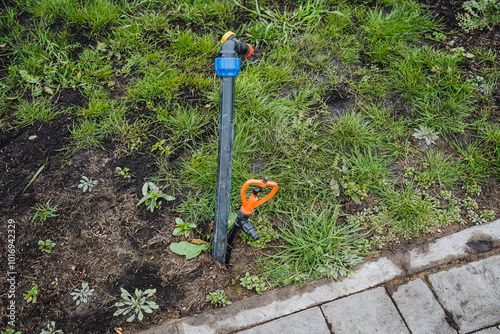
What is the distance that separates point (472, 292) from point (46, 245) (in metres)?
2.85

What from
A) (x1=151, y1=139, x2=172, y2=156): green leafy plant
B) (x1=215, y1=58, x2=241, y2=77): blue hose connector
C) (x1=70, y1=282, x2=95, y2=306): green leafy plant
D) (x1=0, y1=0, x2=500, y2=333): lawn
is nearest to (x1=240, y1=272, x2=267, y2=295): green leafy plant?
(x1=0, y1=0, x2=500, y2=333): lawn

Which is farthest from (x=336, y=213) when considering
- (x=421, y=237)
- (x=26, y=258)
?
(x=26, y=258)

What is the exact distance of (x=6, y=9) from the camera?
314 centimetres

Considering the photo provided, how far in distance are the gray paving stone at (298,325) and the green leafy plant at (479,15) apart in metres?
3.20

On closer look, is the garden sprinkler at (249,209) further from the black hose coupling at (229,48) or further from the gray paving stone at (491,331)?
the gray paving stone at (491,331)

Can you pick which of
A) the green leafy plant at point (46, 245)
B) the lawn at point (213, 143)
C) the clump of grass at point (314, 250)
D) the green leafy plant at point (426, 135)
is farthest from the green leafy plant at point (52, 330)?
the green leafy plant at point (426, 135)

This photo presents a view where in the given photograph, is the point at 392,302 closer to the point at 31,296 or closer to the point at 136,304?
the point at 136,304

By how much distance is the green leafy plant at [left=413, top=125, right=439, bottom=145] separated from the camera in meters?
2.77

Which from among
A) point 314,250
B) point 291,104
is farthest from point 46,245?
point 291,104

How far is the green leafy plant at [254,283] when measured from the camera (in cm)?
212

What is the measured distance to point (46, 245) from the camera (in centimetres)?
220

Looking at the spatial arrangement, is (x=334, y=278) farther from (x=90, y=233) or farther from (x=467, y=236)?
(x=90, y=233)

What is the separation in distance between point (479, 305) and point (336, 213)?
1055mm

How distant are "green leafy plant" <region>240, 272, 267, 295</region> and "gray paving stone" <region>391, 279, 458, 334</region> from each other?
855 mm
